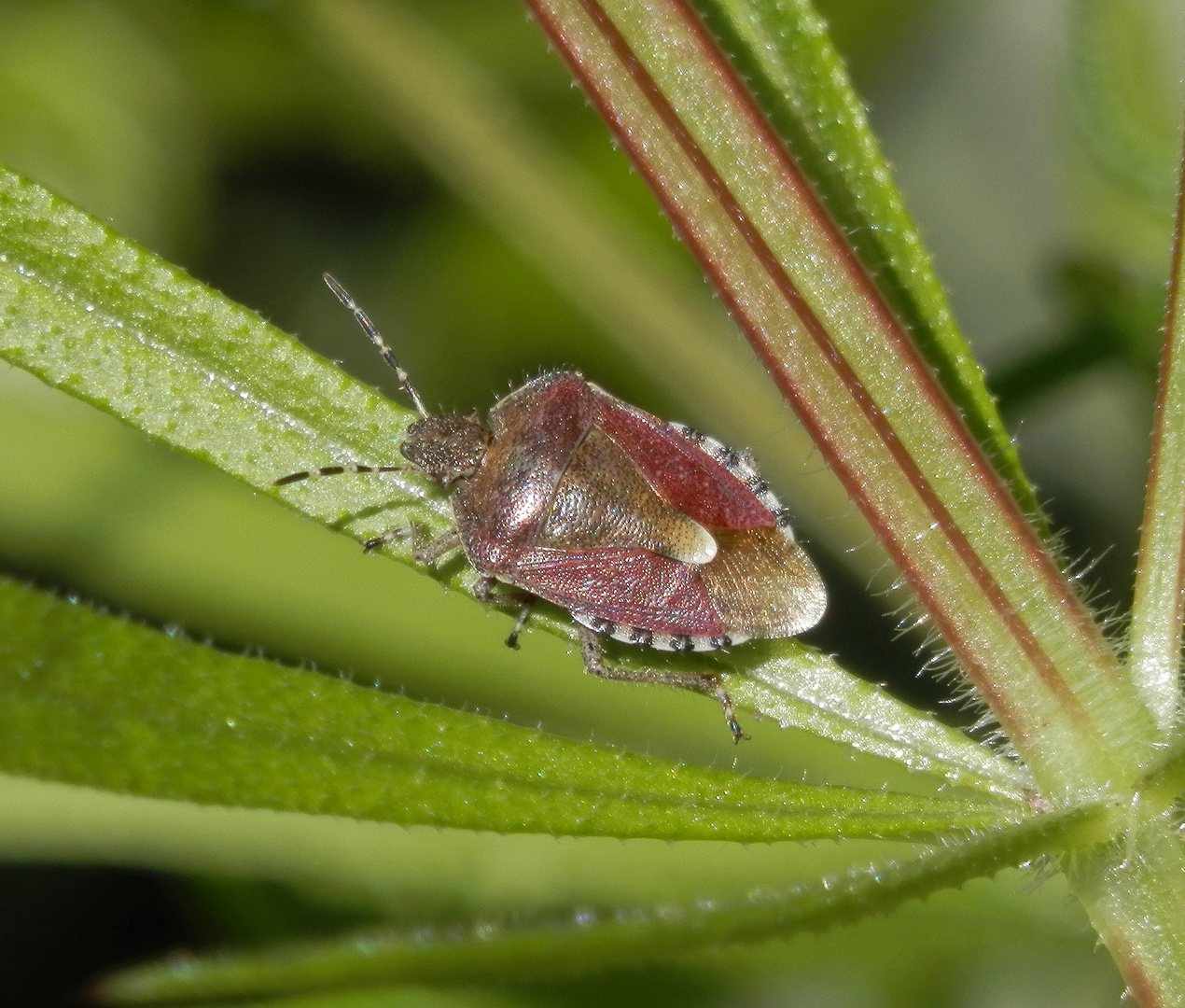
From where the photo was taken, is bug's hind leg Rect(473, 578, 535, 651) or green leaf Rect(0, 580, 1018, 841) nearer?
green leaf Rect(0, 580, 1018, 841)

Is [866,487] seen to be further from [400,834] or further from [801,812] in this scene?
[400,834]

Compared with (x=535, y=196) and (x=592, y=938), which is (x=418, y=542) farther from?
(x=535, y=196)

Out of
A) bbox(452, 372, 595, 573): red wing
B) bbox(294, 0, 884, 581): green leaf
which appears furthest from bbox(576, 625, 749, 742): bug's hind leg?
bbox(294, 0, 884, 581): green leaf

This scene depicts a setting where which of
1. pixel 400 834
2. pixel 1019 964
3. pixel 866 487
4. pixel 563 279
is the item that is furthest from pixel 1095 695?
pixel 563 279

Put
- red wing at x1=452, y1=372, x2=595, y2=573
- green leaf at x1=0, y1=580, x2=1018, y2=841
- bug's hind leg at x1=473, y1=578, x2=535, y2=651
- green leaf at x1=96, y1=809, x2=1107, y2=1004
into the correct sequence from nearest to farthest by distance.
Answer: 1. green leaf at x1=96, y1=809, x2=1107, y2=1004
2. green leaf at x1=0, y1=580, x2=1018, y2=841
3. bug's hind leg at x1=473, y1=578, x2=535, y2=651
4. red wing at x1=452, y1=372, x2=595, y2=573

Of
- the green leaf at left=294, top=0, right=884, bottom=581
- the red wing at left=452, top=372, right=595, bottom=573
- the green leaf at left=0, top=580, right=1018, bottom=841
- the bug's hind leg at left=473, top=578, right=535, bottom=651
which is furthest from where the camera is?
the green leaf at left=294, top=0, right=884, bottom=581

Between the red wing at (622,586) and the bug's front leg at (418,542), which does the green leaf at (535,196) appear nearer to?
the red wing at (622,586)

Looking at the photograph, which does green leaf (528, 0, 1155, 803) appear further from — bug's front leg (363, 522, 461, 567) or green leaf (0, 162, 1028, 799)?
bug's front leg (363, 522, 461, 567)
